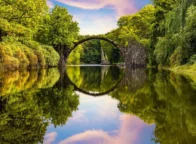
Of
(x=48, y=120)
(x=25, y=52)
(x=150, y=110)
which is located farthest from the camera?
(x=25, y=52)

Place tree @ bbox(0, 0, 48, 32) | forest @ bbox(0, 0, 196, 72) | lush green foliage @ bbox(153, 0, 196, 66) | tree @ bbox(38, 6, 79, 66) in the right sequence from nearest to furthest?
1. tree @ bbox(0, 0, 48, 32)
2. forest @ bbox(0, 0, 196, 72)
3. lush green foliage @ bbox(153, 0, 196, 66)
4. tree @ bbox(38, 6, 79, 66)

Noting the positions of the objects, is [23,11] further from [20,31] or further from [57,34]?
[57,34]

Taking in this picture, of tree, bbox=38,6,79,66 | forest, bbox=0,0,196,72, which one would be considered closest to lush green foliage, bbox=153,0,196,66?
forest, bbox=0,0,196,72

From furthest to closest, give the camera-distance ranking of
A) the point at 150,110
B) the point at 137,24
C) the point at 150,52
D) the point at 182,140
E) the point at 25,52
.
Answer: the point at 137,24 → the point at 150,52 → the point at 25,52 → the point at 150,110 → the point at 182,140

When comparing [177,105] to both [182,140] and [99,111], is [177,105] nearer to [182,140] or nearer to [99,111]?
[99,111]

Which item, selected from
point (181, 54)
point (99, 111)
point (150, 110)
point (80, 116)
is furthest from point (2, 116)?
point (181, 54)

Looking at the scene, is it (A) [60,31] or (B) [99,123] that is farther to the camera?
(A) [60,31]

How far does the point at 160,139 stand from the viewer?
412 centimetres

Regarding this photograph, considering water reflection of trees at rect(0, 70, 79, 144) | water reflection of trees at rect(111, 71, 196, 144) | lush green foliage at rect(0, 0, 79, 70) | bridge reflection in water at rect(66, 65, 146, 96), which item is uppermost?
lush green foliage at rect(0, 0, 79, 70)

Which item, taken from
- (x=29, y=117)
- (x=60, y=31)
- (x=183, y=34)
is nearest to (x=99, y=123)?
(x=29, y=117)

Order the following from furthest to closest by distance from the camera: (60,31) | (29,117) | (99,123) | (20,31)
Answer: (60,31) → (20,31) → (29,117) → (99,123)

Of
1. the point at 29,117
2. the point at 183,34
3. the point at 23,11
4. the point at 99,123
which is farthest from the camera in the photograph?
the point at 183,34

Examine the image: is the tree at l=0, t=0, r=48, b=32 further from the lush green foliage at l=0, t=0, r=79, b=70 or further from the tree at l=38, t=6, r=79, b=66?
the tree at l=38, t=6, r=79, b=66

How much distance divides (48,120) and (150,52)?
123ft
